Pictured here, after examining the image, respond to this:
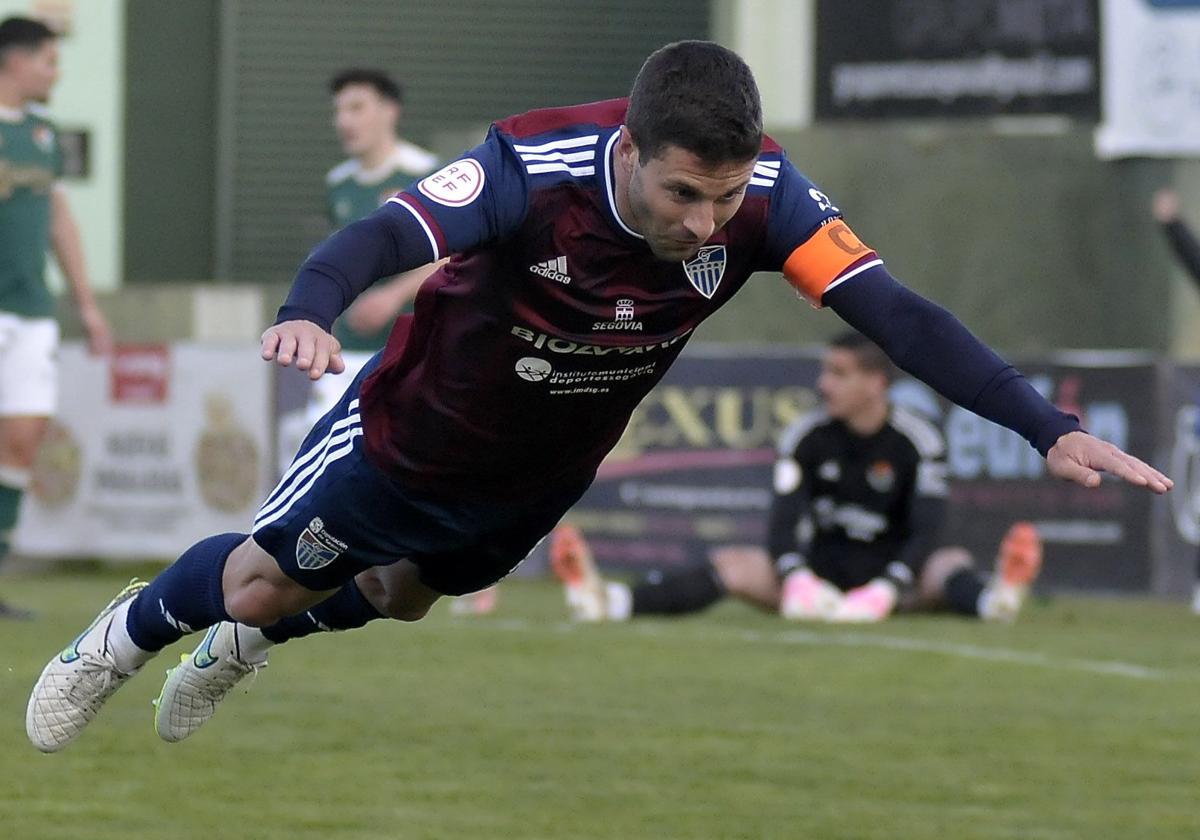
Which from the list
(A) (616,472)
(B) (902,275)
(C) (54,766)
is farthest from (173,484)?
(C) (54,766)

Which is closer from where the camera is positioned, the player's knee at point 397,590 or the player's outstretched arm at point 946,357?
the player's outstretched arm at point 946,357

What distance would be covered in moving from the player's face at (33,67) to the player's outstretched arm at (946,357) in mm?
5971

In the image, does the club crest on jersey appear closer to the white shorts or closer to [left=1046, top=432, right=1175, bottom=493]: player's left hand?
the white shorts

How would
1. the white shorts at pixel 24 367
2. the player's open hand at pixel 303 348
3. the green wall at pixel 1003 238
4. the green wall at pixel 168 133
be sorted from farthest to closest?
the green wall at pixel 168 133 → the green wall at pixel 1003 238 → the white shorts at pixel 24 367 → the player's open hand at pixel 303 348

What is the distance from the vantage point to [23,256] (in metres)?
9.82

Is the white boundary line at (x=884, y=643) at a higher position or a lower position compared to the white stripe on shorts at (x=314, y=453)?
lower

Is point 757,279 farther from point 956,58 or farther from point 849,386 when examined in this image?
point 849,386

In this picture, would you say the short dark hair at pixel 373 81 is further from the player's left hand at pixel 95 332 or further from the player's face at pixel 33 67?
the player's left hand at pixel 95 332

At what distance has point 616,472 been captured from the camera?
12648 mm

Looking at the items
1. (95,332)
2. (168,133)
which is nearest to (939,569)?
(95,332)

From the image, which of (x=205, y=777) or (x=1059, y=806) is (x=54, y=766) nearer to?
(x=205, y=777)

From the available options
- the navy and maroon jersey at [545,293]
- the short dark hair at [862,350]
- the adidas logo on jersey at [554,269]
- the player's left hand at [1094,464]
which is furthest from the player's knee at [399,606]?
the short dark hair at [862,350]

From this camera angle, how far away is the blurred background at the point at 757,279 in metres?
12.2

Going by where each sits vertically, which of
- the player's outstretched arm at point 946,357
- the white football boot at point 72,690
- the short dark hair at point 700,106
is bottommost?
the white football boot at point 72,690
